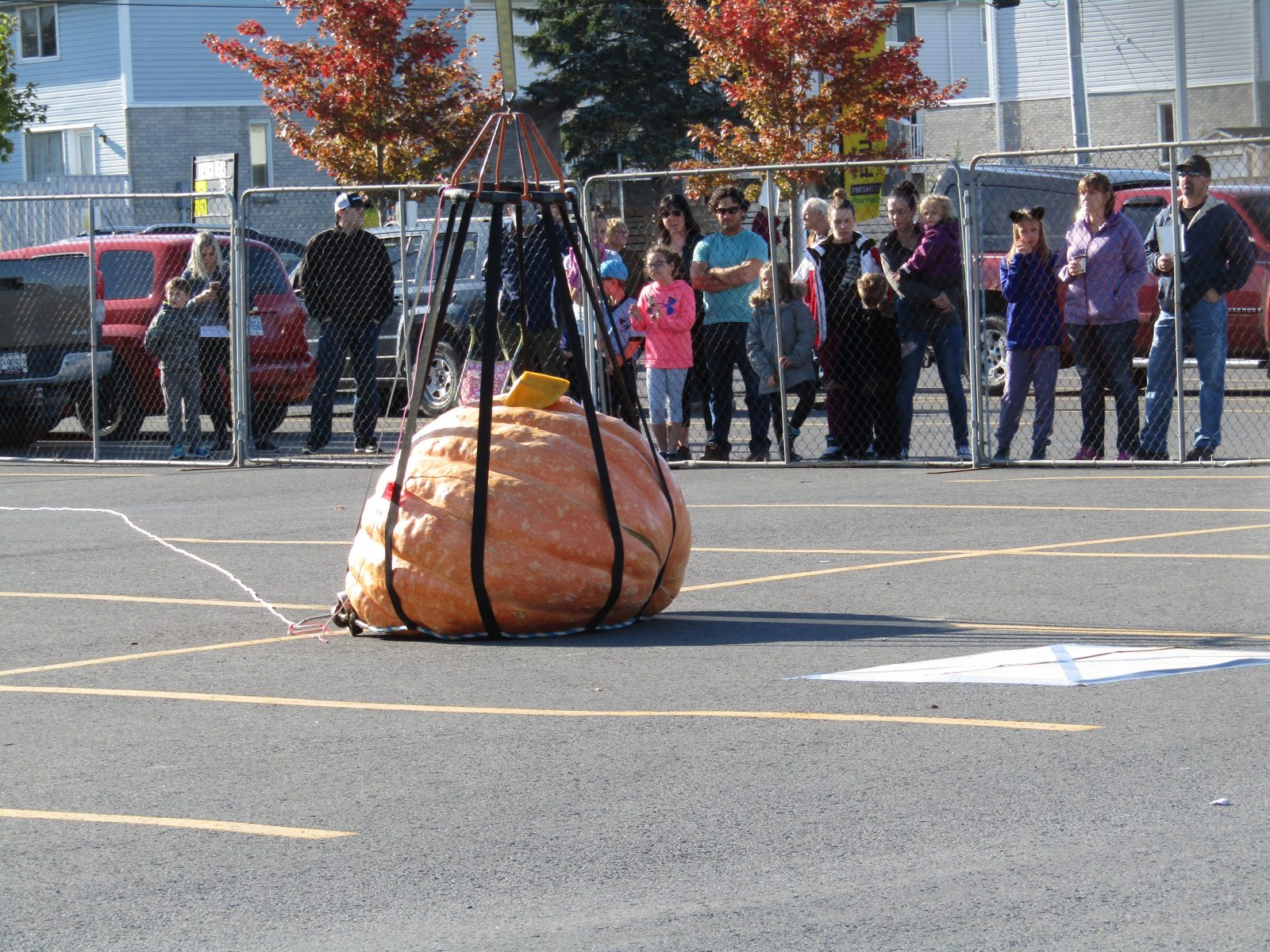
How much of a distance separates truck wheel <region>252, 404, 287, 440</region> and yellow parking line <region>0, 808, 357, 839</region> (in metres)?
11.7

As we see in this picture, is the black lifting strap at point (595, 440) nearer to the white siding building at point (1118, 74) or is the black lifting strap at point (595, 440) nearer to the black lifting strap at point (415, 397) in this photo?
the black lifting strap at point (415, 397)

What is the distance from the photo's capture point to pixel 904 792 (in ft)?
18.0

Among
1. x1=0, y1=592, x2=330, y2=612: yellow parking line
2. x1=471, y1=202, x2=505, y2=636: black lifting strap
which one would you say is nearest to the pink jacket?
x1=0, y1=592, x2=330, y2=612: yellow parking line

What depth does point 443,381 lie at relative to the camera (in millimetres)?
19578

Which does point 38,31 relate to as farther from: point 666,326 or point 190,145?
point 666,326

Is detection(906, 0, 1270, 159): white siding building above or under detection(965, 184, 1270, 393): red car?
above

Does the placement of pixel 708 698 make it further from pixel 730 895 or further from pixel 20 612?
pixel 20 612

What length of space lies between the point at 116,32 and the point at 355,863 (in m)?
43.6

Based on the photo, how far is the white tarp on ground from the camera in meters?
6.98

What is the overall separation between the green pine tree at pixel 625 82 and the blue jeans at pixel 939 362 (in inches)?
1284

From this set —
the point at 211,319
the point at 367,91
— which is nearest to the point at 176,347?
the point at 211,319

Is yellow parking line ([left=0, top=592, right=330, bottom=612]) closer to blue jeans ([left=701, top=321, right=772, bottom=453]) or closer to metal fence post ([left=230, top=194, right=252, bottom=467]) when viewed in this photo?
blue jeans ([left=701, top=321, right=772, bottom=453])

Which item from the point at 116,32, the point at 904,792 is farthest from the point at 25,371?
the point at 116,32

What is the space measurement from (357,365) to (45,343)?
138 inches
